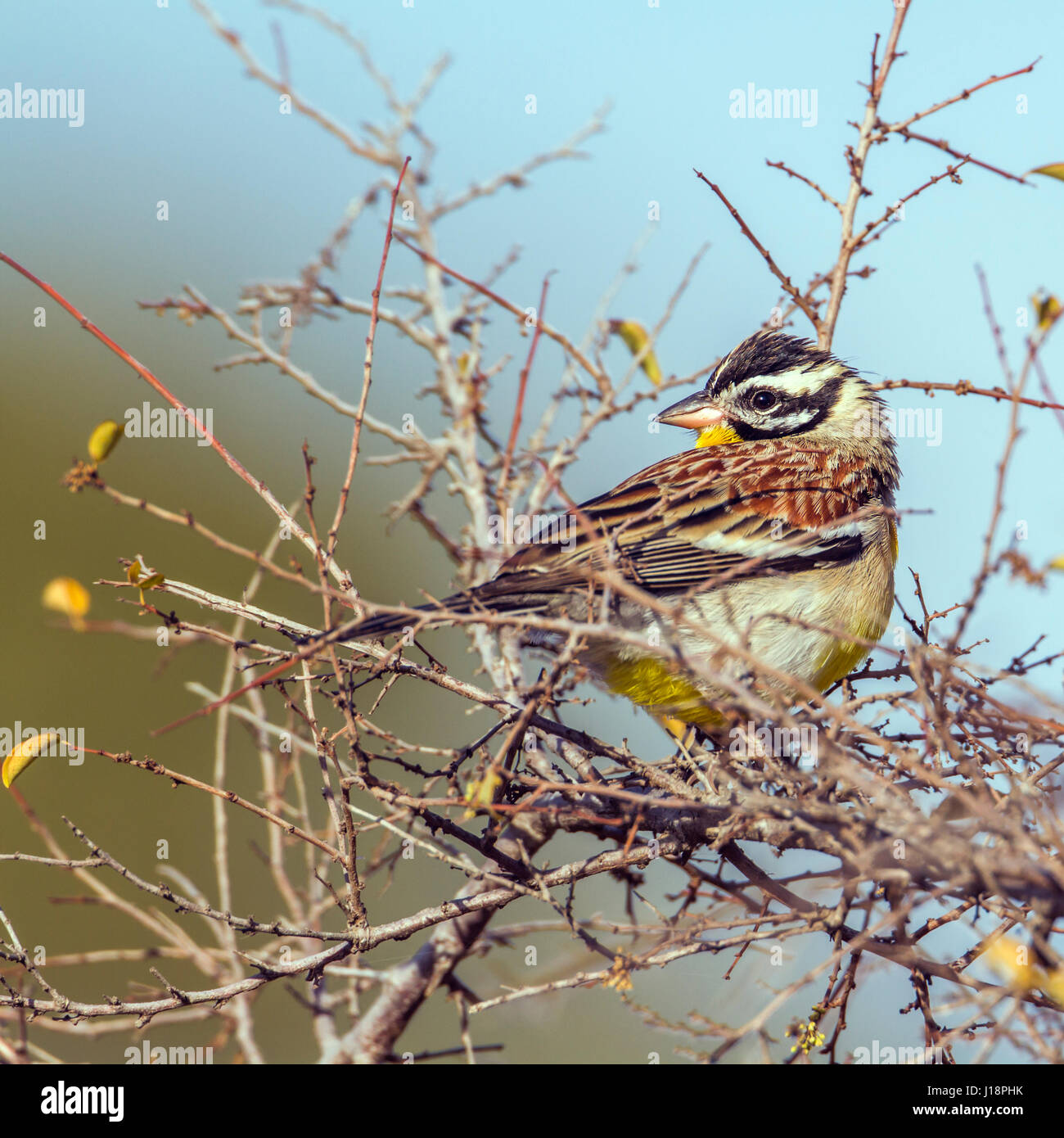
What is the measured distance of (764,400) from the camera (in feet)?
17.8

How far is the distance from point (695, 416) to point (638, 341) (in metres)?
1.61

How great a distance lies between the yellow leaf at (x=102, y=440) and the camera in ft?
10.0

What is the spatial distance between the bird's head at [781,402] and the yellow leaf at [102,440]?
299 cm

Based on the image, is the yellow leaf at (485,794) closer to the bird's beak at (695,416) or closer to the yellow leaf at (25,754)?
the yellow leaf at (25,754)

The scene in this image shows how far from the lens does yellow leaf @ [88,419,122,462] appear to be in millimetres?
3061

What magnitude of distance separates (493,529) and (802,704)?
1.98 meters

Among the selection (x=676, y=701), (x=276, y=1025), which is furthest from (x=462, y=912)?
(x=276, y=1025)

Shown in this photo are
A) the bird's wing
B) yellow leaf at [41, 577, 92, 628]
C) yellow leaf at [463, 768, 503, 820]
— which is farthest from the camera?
the bird's wing

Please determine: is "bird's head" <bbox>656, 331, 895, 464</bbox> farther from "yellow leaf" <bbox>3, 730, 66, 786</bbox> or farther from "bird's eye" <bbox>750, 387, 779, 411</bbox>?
"yellow leaf" <bbox>3, 730, 66, 786</bbox>

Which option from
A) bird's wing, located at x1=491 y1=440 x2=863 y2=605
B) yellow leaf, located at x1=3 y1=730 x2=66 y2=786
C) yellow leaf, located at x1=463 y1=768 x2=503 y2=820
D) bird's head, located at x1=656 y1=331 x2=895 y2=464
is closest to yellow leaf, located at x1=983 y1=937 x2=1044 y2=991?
yellow leaf, located at x1=463 y1=768 x2=503 y2=820

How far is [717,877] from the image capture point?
11.5ft

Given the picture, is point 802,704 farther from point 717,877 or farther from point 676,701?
point 676,701

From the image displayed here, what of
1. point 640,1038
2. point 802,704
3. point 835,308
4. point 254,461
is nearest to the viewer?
point 802,704

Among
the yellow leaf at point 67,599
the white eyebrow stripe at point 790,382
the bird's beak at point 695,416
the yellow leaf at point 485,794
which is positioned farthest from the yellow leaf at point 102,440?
the white eyebrow stripe at point 790,382
